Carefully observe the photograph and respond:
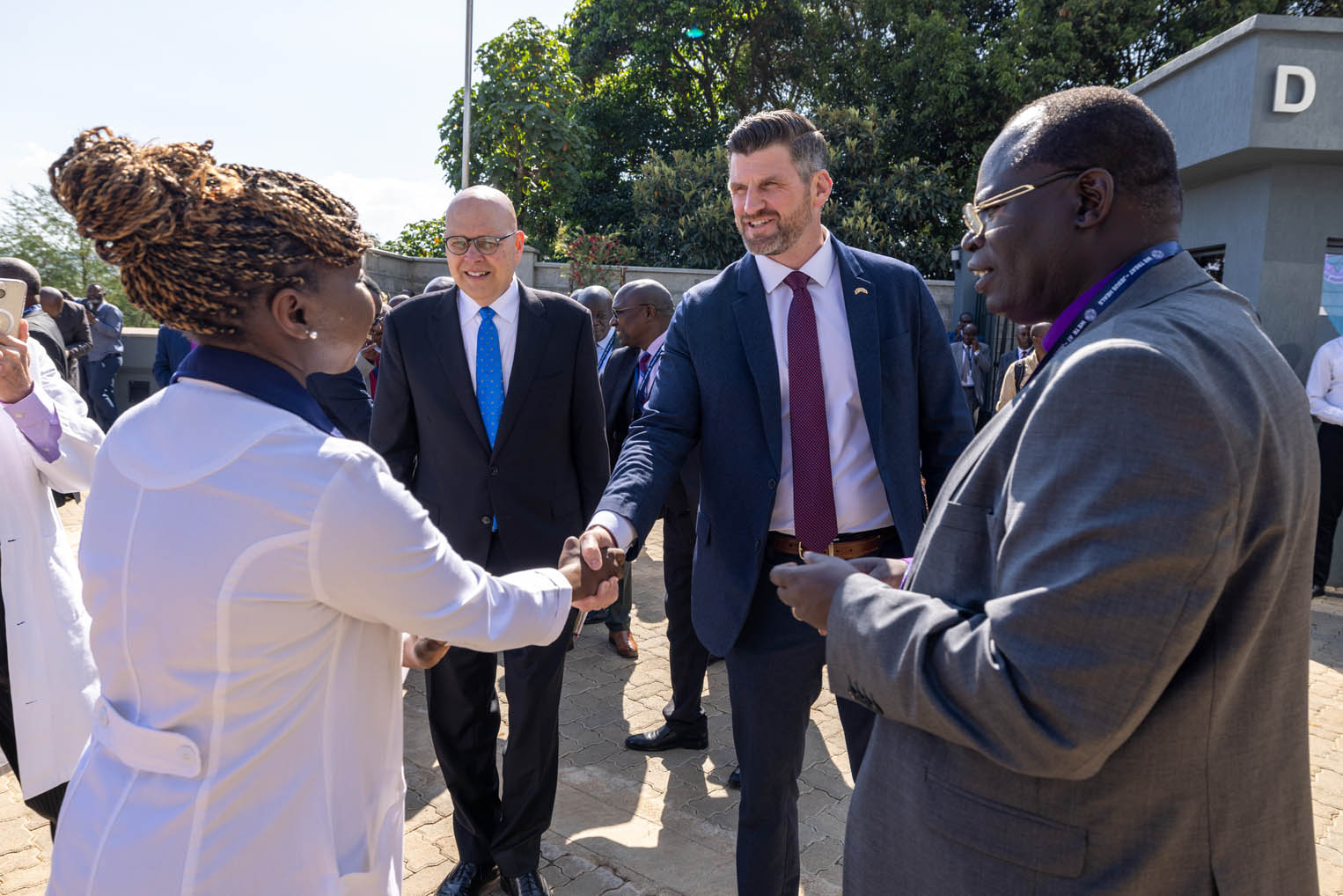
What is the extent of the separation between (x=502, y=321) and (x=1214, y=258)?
827 centimetres

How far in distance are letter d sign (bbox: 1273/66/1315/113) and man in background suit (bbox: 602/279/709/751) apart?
537 centimetres

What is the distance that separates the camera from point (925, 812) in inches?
62.1

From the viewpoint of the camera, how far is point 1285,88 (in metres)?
7.52

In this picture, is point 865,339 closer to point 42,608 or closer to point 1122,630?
point 1122,630

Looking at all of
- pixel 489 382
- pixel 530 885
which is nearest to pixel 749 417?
pixel 489 382

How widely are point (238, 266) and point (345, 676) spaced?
0.72 meters

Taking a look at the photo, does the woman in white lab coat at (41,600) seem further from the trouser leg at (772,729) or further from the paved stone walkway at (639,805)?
the trouser leg at (772,729)

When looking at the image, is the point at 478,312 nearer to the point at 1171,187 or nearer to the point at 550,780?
the point at 550,780

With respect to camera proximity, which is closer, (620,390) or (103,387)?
(620,390)

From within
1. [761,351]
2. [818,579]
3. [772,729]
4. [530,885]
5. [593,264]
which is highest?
[593,264]

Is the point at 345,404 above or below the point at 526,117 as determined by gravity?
below

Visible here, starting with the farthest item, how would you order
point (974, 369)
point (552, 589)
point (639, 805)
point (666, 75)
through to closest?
point (666, 75), point (974, 369), point (639, 805), point (552, 589)

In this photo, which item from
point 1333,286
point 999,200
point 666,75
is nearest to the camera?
point 999,200

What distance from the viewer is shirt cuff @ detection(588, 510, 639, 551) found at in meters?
2.73
